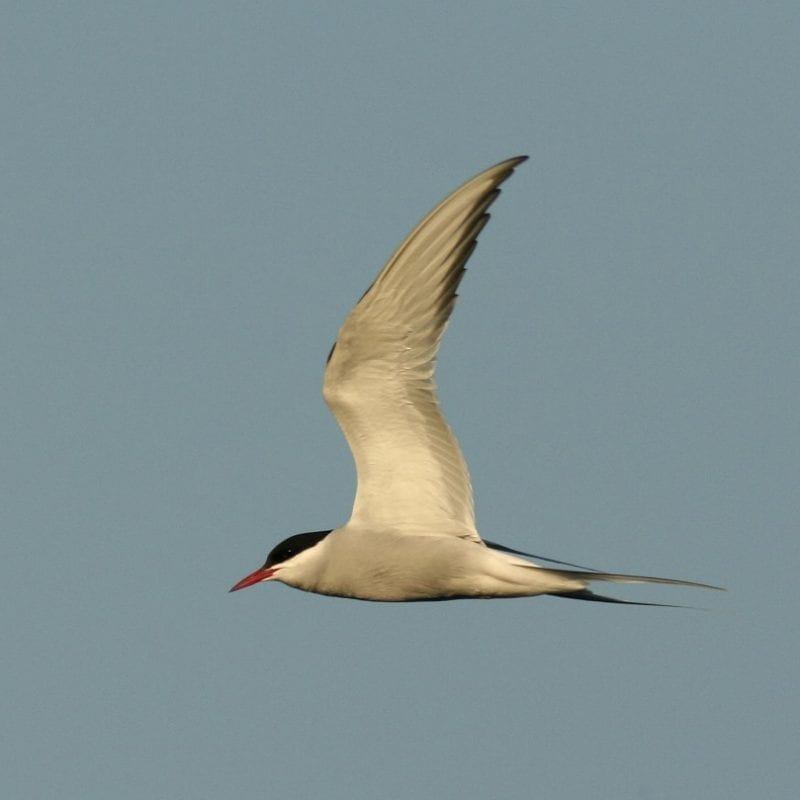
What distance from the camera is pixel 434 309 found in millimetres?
8453

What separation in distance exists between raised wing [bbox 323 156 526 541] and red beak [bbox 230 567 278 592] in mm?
719

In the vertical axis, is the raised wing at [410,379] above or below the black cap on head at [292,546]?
above

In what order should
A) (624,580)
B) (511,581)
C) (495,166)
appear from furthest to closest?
(511,581)
(624,580)
(495,166)

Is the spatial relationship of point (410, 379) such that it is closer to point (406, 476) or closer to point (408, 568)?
point (406, 476)

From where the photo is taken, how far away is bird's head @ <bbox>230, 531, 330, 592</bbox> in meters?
9.28

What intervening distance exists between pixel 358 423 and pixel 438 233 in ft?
4.48

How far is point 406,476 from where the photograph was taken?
358 inches

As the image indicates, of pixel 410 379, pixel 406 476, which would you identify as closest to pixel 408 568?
pixel 406 476

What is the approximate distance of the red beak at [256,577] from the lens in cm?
949

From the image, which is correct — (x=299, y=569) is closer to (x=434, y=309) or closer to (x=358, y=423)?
(x=358, y=423)

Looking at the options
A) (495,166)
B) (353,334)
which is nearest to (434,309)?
(353,334)

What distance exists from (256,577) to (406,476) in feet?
4.06

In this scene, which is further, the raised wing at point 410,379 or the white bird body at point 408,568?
the white bird body at point 408,568

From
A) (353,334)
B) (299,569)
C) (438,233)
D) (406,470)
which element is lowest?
(299,569)
